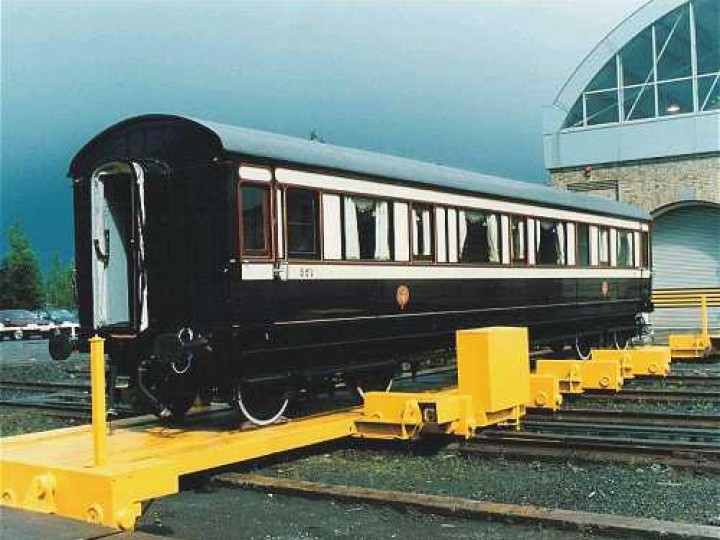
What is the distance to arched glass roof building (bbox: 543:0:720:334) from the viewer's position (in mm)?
28609

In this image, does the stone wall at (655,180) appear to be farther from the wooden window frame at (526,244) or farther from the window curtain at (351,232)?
the window curtain at (351,232)

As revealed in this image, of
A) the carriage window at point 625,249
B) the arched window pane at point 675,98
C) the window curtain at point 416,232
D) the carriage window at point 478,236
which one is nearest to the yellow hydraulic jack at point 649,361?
the carriage window at point 478,236

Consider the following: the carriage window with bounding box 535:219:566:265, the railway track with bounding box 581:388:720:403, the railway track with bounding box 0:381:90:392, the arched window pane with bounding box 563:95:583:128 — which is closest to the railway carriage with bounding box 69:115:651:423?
the railway track with bounding box 581:388:720:403

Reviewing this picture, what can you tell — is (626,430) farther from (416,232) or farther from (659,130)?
(659,130)

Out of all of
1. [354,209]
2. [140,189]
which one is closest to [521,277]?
[354,209]

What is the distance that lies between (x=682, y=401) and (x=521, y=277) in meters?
3.10

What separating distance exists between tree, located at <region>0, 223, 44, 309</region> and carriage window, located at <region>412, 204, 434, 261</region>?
6619cm

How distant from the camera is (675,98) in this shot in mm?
29422

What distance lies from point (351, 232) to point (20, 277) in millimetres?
69502

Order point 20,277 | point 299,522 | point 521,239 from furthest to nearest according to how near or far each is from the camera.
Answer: point 20,277, point 521,239, point 299,522

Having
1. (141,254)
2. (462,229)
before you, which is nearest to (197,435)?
(141,254)

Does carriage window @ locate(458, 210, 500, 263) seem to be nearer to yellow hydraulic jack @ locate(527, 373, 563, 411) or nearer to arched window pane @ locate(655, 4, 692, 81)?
yellow hydraulic jack @ locate(527, 373, 563, 411)

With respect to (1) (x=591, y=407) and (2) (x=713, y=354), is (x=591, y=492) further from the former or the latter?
(2) (x=713, y=354)

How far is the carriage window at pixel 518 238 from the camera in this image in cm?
1391
